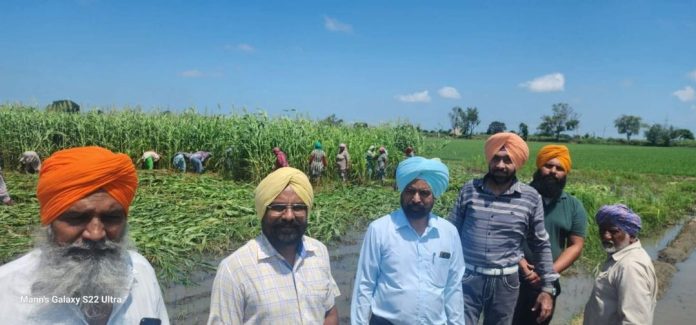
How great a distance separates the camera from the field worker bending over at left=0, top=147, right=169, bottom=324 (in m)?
1.38

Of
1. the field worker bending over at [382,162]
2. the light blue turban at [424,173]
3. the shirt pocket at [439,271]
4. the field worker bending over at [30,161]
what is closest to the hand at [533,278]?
the shirt pocket at [439,271]

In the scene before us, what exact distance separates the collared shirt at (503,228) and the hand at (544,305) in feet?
0.28

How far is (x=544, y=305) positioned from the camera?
114 inches

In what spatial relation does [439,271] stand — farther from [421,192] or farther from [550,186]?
[550,186]

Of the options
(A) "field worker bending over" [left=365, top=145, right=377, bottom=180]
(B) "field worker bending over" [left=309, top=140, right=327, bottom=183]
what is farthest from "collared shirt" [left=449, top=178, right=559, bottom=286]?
(A) "field worker bending over" [left=365, top=145, right=377, bottom=180]

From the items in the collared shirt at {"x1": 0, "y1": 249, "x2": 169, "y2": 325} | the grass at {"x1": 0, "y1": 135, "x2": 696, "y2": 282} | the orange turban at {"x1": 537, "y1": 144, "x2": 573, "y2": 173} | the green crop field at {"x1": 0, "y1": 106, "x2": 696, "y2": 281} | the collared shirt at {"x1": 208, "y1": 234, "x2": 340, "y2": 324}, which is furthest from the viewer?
the green crop field at {"x1": 0, "y1": 106, "x2": 696, "y2": 281}

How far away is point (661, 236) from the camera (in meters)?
10.3

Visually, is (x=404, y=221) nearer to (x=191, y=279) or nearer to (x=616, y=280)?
(x=616, y=280)

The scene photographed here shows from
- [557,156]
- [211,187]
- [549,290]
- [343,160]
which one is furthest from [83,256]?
[343,160]

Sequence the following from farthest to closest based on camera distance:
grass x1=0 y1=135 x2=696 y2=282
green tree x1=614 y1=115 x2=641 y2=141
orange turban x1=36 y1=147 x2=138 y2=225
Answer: green tree x1=614 y1=115 x2=641 y2=141 < grass x1=0 y1=135 x2=696 y2=282 < orange turban x1=36 y1=147 x2=138 y2=225

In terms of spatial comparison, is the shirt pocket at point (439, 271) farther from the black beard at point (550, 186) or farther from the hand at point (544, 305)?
the black beard at point (550, 186)

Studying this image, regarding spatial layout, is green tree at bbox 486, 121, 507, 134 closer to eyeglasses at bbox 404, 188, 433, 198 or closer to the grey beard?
eyeglasses at bbox 404, 188, 433, 198

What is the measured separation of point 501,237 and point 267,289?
5.16 feet

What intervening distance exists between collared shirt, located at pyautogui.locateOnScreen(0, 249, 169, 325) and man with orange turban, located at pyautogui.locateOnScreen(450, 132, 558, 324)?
193 centimetres
